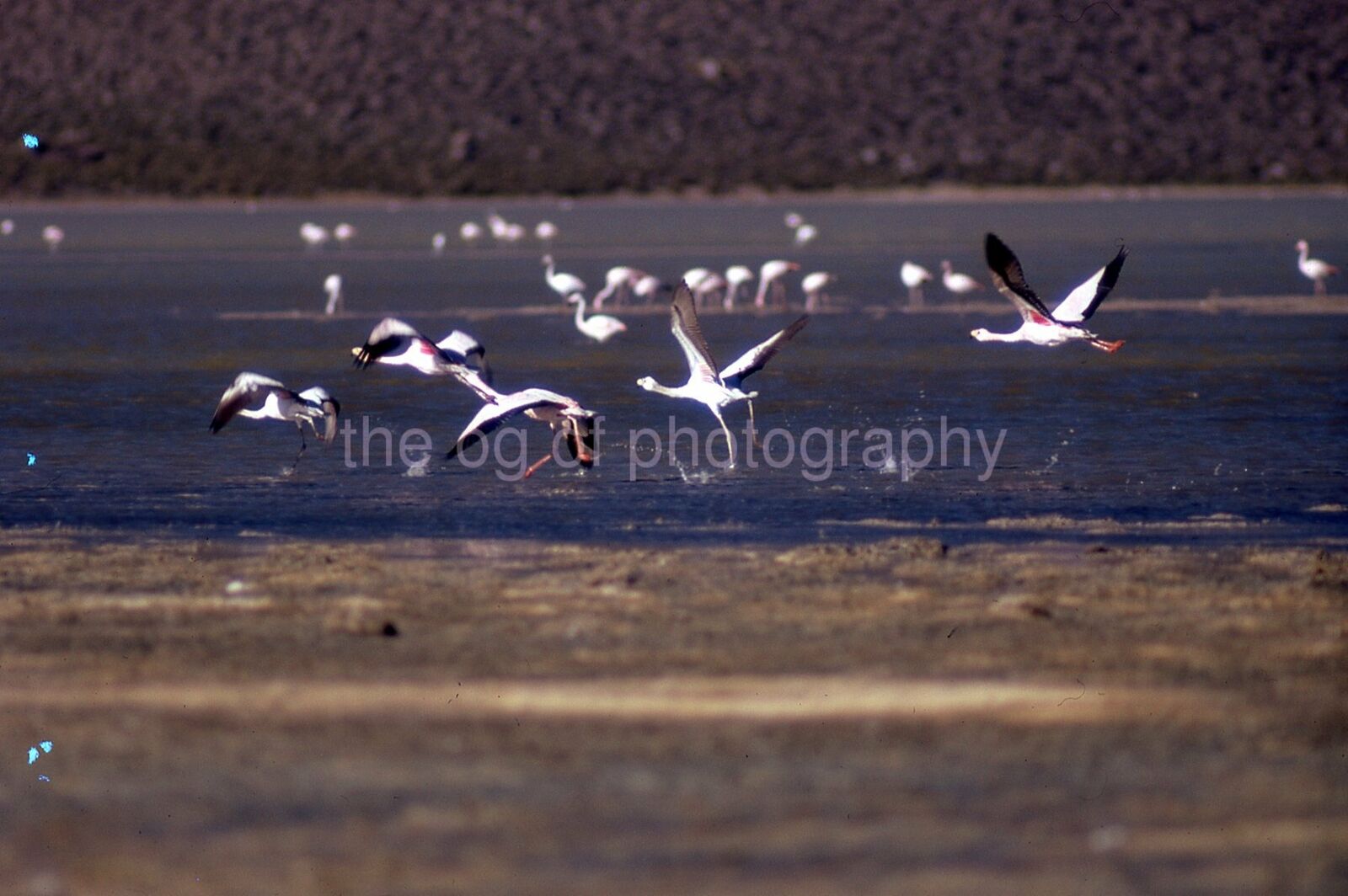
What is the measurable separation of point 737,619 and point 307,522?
3.63m

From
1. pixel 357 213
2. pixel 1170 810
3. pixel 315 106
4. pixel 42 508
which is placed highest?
pixel 315 106

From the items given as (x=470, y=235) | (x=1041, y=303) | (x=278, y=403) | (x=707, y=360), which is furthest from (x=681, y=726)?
(x=470, y=235)

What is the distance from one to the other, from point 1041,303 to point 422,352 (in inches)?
151

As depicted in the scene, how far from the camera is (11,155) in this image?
66.8 meters

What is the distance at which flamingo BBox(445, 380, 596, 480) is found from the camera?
38.7 ft

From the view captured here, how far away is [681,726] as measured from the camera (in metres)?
6.97

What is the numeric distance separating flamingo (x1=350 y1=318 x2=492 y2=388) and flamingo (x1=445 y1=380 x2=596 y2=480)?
27cm

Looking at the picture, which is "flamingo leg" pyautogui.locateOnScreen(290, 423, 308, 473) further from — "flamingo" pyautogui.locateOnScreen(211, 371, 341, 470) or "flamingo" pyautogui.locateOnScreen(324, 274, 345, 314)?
"flamingo" pyautogui.locateOnScreen(324, 274, 345, 314)

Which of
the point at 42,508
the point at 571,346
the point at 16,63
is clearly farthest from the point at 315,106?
the point at 42,508

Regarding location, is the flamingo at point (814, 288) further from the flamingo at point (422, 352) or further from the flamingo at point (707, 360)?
the flamingo at point (422, 352)

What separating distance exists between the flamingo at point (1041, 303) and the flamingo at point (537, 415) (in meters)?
2.58

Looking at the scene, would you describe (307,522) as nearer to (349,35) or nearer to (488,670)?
(488,670)

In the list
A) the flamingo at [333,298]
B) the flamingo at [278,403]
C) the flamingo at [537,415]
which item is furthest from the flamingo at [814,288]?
the flamingo at [537,415]

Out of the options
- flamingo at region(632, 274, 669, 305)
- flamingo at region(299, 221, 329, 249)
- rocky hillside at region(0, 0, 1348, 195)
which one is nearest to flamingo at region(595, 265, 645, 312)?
flamingo at region(632, 274, 669, 305)
